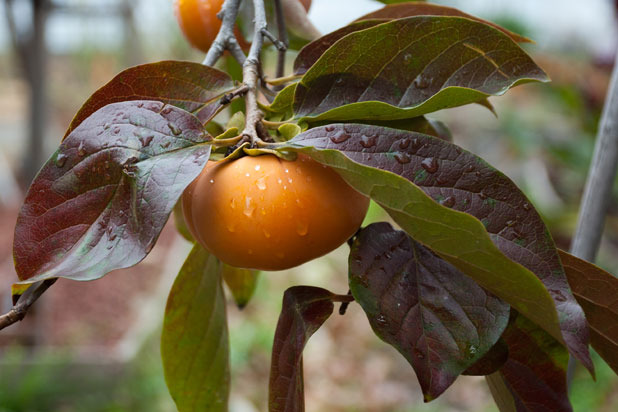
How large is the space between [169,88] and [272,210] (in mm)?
111

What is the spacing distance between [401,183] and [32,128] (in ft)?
6.66

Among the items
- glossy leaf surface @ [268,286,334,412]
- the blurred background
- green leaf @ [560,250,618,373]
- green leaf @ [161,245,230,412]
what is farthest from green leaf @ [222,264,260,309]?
the blurred background

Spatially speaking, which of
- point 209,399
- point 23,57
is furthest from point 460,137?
point 209,399

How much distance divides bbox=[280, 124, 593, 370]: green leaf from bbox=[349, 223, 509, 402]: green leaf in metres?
0.03

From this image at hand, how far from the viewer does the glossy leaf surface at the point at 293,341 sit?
0.37m

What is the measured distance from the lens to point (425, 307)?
0.34m

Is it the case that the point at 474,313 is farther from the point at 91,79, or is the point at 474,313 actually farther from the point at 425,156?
the point at 91,79

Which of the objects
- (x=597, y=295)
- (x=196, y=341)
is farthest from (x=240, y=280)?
(x=597, y=295)

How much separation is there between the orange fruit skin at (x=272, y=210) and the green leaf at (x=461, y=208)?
0.03 meters

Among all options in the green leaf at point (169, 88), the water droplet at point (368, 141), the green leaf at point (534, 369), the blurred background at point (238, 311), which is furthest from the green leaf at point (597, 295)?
the blurred background at point (238, 311)

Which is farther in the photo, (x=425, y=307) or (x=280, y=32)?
(x=280, y=32)

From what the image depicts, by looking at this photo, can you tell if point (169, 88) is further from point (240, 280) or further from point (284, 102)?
point (240, 280)

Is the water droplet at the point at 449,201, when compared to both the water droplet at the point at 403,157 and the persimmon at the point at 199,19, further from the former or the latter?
the persimmon at the point at 199,19

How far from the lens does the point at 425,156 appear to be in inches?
12.7
